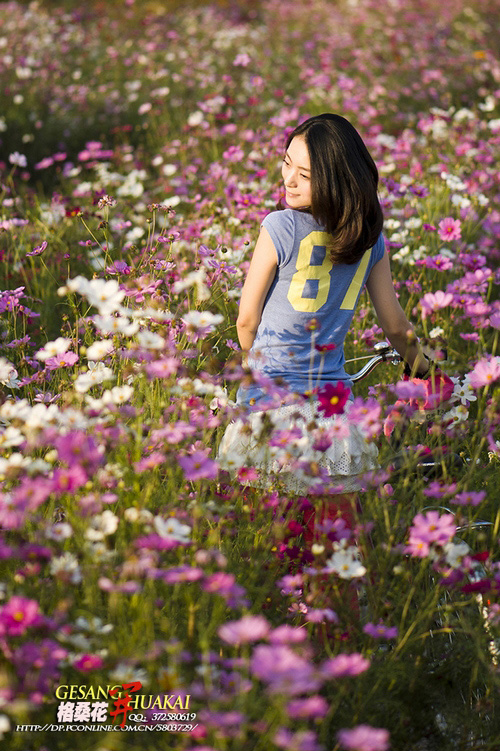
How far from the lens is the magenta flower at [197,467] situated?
56.6 inches

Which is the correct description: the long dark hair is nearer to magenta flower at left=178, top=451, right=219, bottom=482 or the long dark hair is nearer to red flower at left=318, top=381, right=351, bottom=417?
red flower at left=318, top=381, right=351, bottom=417

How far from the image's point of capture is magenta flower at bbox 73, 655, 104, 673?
127 centimetres

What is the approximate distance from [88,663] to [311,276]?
4.03 ft

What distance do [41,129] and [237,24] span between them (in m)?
5.72

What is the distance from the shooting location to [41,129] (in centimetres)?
594

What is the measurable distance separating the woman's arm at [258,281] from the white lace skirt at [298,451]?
0.95 feet

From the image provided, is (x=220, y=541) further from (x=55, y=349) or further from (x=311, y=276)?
(x=311, y=276)

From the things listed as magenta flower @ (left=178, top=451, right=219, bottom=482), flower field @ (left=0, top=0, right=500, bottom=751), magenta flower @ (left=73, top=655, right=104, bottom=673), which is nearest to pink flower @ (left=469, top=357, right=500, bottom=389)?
flower field @ (left=0, top=0, right=500, bottom=751)

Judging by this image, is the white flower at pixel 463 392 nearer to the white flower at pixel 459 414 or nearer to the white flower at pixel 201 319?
the white flower at pixel 459 414

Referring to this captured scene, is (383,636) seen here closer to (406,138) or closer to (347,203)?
(347,203)

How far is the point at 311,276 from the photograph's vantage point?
2119mm

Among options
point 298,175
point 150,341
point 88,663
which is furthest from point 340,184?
point 88,663

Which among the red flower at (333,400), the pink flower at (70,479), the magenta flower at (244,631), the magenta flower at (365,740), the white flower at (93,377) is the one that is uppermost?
the white flower at (93,377)

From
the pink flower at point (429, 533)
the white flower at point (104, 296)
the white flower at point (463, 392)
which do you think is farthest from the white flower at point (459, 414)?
the white flower at point (104, 296)
